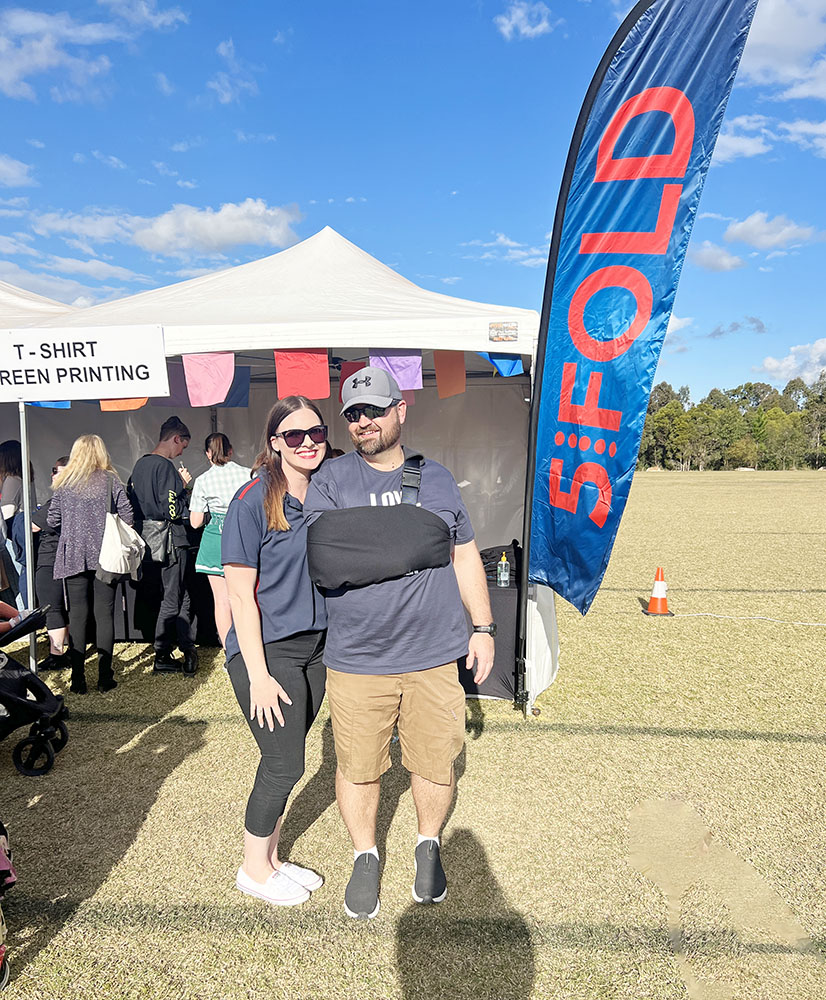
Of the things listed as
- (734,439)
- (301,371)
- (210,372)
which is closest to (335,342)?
(301,371)

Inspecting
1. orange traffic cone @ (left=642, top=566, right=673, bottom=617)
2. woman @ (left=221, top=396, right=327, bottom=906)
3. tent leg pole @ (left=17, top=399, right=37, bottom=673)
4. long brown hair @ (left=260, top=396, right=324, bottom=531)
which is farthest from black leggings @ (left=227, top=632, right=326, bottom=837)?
orange traffic cone @ (left=642, top=566, right=673, bottom=617)

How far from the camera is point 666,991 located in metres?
2.02

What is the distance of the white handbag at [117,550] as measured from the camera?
13.9ft

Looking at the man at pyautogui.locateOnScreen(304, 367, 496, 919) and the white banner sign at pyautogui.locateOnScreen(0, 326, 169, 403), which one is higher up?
the white banner sign at pyautogui.locateOnScreen(0, 326, 169, 403)

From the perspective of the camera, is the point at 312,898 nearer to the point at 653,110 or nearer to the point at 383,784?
the point at 383,784

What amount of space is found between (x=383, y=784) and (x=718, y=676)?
2945mm

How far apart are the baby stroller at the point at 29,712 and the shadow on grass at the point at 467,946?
2.15m

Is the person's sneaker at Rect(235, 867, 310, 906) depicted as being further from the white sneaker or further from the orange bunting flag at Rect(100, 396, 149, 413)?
the orange bunting flag at Rect(100, 396, 149, 413)

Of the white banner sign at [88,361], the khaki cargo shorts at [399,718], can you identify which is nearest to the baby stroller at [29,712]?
the white banner sign at [88,361]

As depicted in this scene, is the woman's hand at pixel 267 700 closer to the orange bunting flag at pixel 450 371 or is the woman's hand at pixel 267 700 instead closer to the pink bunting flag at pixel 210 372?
the pink bunting flag at pixel 210 372

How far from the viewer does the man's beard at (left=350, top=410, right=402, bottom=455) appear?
2154 mm

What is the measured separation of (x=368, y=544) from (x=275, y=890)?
1369 mm

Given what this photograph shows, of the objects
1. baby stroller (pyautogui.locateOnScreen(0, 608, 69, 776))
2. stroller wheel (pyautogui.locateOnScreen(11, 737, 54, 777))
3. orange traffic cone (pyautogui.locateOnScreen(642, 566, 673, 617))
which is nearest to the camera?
baby stroller (pyautogui.locateOnScreen(0, 608, 69, 776))

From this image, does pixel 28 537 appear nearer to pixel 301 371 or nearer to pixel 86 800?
pixel 86 800
